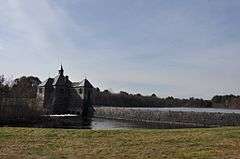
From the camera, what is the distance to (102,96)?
118 m

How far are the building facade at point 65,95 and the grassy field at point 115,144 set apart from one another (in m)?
69.5

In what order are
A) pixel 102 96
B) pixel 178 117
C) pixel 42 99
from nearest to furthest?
1. pixel 178 117
2. pixel 42 99
3. pixel 102 96

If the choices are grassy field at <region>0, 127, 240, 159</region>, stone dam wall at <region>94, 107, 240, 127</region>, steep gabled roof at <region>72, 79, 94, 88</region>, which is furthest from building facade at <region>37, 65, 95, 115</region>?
grassy field at <region>0, 127, 240, 159</region>

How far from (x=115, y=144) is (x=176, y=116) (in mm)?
52137

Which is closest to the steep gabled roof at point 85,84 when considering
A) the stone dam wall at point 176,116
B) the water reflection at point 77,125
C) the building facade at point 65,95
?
the building facade at point 65,95

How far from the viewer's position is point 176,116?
2527 inches

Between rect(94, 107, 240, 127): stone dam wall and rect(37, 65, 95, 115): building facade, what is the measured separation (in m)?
4.00

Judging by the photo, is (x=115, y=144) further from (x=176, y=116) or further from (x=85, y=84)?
(x=85, y=84)

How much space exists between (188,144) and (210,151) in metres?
1.34

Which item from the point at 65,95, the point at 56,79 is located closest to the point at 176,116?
the point at 65,95

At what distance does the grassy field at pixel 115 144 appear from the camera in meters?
11.2

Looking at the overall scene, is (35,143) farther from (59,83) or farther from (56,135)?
(59,83)

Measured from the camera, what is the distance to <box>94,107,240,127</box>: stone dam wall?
182ft

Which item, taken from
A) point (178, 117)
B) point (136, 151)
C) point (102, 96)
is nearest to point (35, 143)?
point (136, 151)
